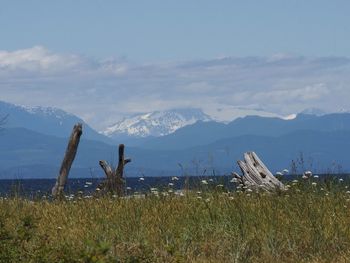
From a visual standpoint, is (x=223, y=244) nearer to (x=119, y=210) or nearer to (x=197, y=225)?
(x=197, y=225)

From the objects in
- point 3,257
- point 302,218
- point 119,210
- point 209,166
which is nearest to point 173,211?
point 119,210

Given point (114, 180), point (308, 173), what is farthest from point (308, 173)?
point (114, 180)

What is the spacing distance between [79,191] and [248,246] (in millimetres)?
6740

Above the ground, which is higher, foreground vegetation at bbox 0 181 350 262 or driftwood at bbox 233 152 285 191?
driftwood at bbox 233 152 285 191

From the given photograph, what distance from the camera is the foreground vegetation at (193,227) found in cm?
1138

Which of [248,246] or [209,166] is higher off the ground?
[209,166]

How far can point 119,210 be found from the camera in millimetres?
15039

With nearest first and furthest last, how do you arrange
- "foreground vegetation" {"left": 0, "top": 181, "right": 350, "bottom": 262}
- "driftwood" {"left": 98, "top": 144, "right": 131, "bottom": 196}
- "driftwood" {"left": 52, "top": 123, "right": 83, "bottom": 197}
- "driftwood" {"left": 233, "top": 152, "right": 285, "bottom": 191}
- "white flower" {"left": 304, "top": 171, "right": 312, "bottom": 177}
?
"foreground vegetation" {"left": 0, "top": 181, "right": 350, "bottom": 262}
"white flower" {"left": 304, "top": 171, "right": 312, "bottom": 177}
"driftwood" {"left": 233, "top": 152, "right": 285, "bottom": 191}
"driftwood" {"left": 98, "top": 144, "right": 131, "bottom": 196}
"driftwood" {"left": 52, "top": 123, "right": 83, "bottom": 197}

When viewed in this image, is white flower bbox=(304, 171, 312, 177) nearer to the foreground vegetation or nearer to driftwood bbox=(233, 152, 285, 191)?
the foreground vegetation

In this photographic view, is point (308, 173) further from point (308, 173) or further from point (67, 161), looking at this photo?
point (67, 161)

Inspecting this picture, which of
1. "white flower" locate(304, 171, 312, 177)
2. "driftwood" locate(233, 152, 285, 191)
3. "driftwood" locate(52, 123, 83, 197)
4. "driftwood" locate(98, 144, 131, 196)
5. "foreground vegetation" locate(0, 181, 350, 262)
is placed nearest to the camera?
"foreground vegetation" locate(0, 181, 350, 262)

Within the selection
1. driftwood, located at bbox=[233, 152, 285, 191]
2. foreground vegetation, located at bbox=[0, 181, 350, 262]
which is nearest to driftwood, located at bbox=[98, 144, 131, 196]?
driftwood, located at bbox=[233, 152, 285, 191]

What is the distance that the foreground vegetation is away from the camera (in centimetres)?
1138

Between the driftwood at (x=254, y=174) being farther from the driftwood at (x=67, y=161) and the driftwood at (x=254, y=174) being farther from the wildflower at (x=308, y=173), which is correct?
the driftwood at (x=67, y=161)
